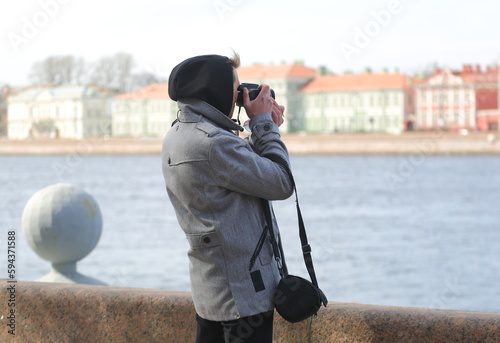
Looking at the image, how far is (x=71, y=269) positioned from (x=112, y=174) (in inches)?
1976

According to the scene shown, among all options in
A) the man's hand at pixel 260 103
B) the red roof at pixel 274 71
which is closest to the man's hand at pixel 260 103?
the man's hand at pixel 260 103

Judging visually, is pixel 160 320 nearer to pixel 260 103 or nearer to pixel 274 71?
pixel 260 103

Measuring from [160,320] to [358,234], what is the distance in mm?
21153

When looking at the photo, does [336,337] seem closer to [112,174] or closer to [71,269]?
[71,269]

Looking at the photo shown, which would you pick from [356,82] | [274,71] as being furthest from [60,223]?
[274,71]

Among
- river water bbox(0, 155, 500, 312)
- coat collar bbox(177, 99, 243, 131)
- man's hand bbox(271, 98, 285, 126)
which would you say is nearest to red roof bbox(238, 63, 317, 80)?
river water bbox(0, 155, 500, 312)

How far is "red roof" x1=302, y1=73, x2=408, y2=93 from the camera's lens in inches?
2862

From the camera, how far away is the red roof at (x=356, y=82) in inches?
2862

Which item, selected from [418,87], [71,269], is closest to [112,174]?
[418,87]

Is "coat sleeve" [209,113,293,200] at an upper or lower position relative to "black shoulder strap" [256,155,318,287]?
upper

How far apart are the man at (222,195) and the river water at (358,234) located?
12484 millimetres

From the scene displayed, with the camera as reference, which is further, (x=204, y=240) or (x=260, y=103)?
(x=260, y=103)

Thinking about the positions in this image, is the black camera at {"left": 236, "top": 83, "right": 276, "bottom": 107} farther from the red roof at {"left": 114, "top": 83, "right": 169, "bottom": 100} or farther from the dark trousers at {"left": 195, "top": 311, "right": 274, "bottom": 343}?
the red roof at {"left": 114, "top": 83, "right": 169, "bottom": 100}

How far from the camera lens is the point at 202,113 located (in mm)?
1920
